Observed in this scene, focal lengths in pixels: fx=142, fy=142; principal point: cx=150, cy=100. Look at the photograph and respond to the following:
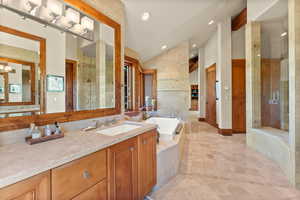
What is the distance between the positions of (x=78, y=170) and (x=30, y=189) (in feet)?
0.78

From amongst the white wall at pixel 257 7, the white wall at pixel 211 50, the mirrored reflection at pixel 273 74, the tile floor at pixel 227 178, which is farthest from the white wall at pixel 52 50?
the white wall at pixel 211 50

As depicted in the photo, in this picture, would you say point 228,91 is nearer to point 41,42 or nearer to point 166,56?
point 166,56

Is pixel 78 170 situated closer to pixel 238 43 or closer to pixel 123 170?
pixel 123 170

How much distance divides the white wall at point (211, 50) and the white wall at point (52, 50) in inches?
189

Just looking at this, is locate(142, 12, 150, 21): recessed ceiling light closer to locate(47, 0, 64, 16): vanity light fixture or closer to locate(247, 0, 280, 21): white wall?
locate(47, 0, 64, 16): vanity light fixture

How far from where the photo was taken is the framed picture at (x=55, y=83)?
1.31 m

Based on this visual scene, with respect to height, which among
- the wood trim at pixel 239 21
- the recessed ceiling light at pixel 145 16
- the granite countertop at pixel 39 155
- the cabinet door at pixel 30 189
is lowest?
the cabinet door at pixel 30 189

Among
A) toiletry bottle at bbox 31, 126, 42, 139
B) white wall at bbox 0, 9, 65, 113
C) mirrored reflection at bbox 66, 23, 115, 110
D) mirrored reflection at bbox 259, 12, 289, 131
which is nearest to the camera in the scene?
toiletry bottle at bbox 31, 126, 42, 139

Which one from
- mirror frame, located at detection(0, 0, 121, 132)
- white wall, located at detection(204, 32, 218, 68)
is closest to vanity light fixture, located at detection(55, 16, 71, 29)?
mirror frame, located at detection(0, 0, 121, 132)

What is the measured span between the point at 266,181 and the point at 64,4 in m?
3.24

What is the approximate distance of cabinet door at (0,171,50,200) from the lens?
610 millimetres

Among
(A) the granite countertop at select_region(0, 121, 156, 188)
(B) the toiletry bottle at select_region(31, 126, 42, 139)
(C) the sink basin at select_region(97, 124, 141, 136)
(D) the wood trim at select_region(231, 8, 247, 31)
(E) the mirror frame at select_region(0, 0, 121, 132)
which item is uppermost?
(D) the wood trim at select_region(231, 8, 247, 31)

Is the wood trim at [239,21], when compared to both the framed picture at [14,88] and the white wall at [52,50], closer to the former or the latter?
the white wall at [52,50]

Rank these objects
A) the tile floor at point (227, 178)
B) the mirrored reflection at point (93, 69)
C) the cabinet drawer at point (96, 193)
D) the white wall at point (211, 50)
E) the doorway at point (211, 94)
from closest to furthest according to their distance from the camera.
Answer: the cabinet drawer at point (96, 193) → the mirrored reflection at point (93, 69) → the tile floor at point (227, 178) → the white wall at point (211, 50) → the doorway at point (211, 94)
